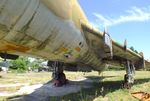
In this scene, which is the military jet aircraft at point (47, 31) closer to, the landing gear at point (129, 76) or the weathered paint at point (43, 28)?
the weathered paint at point (43, 28)

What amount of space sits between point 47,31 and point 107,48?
589 cm

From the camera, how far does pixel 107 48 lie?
46.2ft

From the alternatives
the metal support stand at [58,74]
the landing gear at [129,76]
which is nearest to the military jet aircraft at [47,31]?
the landing gear at [129,76]

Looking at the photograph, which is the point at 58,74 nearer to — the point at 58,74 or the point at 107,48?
the point at 58,74

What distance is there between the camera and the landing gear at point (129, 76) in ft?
60.1

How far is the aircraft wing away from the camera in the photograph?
13695 mm

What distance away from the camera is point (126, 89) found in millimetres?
17578

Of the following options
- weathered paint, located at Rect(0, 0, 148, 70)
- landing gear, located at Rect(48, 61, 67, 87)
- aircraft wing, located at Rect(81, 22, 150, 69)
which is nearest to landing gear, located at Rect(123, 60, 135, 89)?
aircraft wing, located at Rect(81, 22, 150, 69)

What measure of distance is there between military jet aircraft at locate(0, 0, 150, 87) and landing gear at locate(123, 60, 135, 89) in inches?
172

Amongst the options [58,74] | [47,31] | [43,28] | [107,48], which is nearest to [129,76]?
[58,74]

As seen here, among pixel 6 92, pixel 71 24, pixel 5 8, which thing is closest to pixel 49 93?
pixel 6 92

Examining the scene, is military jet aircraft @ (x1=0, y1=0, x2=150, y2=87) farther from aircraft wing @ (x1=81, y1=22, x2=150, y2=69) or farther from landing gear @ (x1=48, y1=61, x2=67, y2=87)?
landing gear @ (x1=48, y1=61, x2=67, y2=87)

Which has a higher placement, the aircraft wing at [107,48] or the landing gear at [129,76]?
the aircraft wing at [107,48]

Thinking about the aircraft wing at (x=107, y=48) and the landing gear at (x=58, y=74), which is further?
the landing gear at (x=58, y=74)
